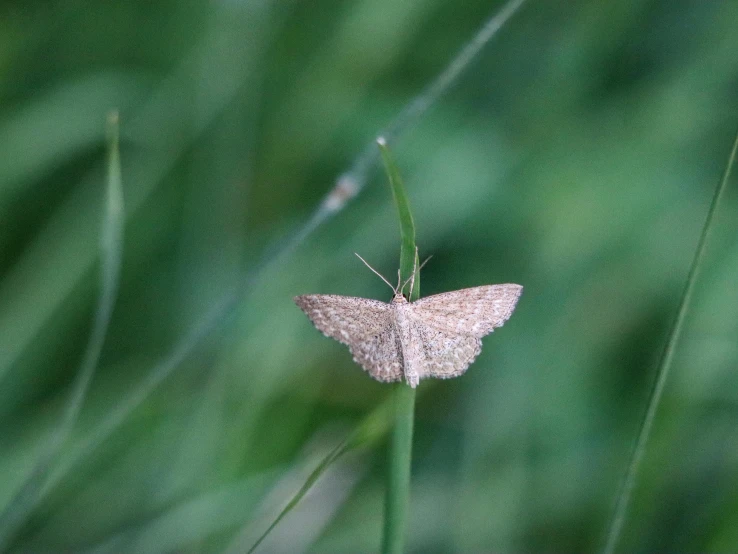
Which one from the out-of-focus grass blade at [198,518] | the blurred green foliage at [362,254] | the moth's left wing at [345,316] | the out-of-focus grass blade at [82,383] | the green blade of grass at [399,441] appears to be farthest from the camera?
the blurred green foliage at [362,254]

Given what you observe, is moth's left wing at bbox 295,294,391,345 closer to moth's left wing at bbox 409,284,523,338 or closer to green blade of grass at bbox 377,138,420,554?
moth's left wing at bbox 409,284,523,338

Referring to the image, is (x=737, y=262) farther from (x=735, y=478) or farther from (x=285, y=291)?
(x=285, y=291)

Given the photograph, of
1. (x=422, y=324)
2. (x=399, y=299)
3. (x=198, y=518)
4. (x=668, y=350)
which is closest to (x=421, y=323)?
(x=422, y=324)

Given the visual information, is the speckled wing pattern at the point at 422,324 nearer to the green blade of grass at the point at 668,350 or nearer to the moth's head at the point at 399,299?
the moth's head at the point at 399,299

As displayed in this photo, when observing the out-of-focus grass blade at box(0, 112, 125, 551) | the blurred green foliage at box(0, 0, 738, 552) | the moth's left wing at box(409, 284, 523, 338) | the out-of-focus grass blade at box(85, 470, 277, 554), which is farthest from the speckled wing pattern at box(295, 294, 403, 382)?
the out-of-focus grass blade at box(85, 470, 277, 554)

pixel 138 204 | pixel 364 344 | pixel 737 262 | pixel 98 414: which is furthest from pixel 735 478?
pixel 138 204

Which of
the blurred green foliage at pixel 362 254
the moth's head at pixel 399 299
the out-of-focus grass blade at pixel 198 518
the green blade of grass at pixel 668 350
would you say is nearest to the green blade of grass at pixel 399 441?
the green blade of grass at pixel 668 350
